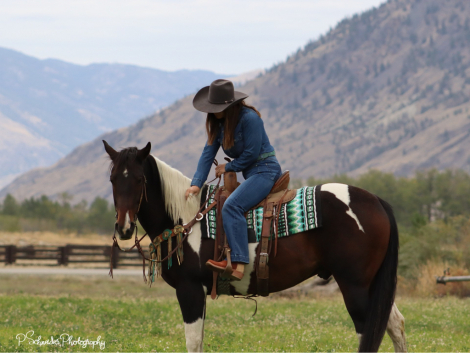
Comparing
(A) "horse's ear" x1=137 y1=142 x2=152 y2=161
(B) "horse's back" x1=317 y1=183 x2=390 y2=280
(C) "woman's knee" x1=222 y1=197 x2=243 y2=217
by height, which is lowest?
(B) "horse's back" x1=317 y1=183 x2=390 y2=280

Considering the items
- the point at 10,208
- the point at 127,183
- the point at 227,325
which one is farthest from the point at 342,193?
the point at 10,208

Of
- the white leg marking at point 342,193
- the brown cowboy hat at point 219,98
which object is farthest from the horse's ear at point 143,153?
the white leg marking at point 342,193

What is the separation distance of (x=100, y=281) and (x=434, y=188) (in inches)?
2197

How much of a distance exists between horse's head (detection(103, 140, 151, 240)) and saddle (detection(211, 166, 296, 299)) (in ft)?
3.17

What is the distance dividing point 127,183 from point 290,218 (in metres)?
1.92

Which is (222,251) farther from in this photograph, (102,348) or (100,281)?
(100,281)

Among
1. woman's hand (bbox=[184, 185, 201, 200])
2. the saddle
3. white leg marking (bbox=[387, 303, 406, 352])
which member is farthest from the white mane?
white leg marking (bbox=[387, 303, 406, 352])

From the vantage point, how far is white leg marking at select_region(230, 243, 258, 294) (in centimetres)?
712

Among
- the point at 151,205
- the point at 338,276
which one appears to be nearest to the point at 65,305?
the point at 151,205

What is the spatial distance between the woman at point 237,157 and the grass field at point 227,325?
3.05 meters

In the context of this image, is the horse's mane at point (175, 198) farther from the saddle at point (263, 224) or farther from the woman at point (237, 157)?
the saddle at point (263, 224)

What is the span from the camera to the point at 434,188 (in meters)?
73.0

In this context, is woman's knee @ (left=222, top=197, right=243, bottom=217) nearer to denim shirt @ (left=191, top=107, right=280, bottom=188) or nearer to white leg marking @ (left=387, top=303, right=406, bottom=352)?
denim shirt @ (left=191, top=107, right=280, bottom=188)

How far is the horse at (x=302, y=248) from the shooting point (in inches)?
272
